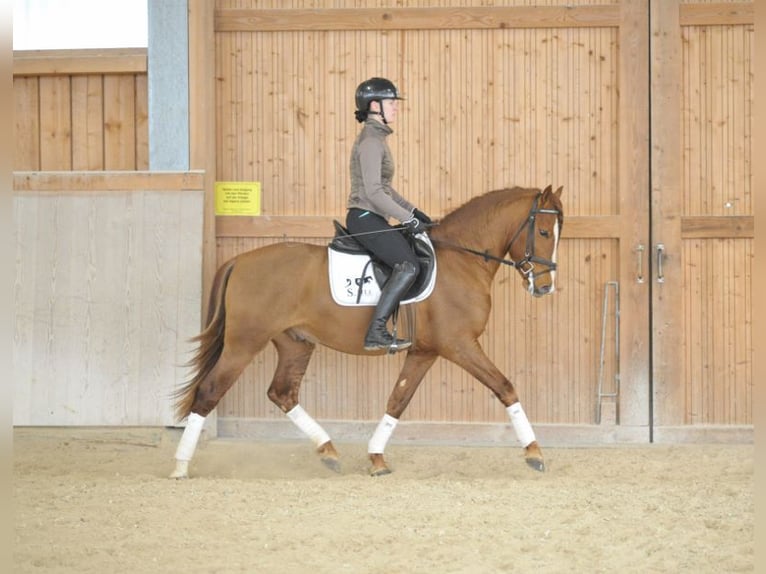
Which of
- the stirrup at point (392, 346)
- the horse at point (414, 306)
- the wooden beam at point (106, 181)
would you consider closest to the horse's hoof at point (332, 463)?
the horse at point (414, 306)

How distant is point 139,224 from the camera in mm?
6941

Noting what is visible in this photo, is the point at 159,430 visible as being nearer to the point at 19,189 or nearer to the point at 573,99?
the point at 19,189

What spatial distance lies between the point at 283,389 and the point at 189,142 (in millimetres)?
1971

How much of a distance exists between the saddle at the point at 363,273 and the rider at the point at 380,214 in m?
0.09

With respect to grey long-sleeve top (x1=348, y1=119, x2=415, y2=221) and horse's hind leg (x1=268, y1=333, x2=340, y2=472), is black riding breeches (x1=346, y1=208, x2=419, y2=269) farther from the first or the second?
horse's hind leg (x1=268, y1=333, x2=340, y2=472)

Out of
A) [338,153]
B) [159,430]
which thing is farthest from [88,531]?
[338,153]

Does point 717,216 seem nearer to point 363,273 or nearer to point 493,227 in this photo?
point 493,227

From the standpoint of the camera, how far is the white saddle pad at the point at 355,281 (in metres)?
5.92

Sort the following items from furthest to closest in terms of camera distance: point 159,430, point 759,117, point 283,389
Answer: point 159,430 < point 283,389 < point 759,117

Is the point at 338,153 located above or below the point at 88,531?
above

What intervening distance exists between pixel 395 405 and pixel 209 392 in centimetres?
115

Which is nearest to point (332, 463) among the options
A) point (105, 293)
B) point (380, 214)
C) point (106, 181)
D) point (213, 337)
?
point (213, 337)

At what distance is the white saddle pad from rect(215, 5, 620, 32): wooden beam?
1893mm

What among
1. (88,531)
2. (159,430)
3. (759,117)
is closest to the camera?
(759,117)
